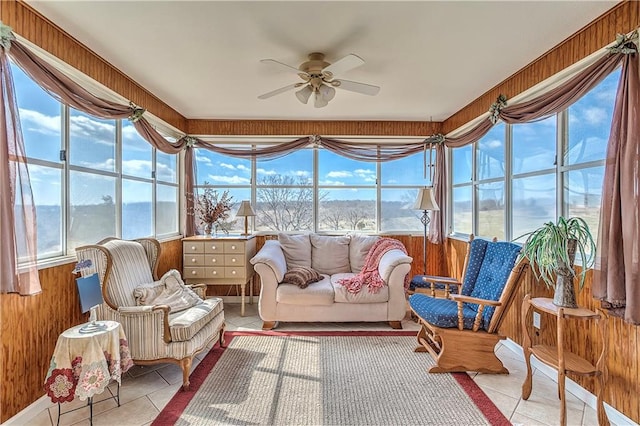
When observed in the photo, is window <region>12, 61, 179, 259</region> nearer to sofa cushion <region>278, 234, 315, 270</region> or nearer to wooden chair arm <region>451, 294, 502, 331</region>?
sofa cushion <region>278, 234, 315, 270</region>

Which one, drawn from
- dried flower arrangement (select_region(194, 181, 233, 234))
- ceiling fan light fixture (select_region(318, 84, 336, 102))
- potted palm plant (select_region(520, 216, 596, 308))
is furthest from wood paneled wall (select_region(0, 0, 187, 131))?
potted palm plant (select_region(520, 216, 596, 308))

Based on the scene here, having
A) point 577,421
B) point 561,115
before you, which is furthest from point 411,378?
point 561,115

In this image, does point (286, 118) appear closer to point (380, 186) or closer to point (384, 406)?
point (380, 186)

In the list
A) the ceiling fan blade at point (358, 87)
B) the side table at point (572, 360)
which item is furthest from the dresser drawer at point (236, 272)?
the side table at point (572, 360)

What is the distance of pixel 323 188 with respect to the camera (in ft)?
16.0

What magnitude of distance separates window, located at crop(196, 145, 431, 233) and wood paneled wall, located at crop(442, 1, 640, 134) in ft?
5.39

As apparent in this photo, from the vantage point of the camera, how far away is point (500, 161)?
11.7 ft

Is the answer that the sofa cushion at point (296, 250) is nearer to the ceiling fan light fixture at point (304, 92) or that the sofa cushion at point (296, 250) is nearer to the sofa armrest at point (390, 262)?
the sofa armrest at point (390, 262)

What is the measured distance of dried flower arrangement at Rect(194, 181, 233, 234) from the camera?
14.6 ft

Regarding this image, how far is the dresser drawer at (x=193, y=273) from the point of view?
408cm

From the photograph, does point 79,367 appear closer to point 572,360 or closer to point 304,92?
point 304,92

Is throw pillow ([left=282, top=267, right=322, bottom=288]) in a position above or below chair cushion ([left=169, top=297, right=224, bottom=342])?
above

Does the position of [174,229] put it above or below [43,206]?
below

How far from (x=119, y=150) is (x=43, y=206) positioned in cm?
104
